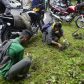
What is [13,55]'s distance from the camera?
22.9 ft

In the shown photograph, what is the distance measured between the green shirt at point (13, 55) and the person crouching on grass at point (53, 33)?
2.79m

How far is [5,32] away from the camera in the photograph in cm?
999

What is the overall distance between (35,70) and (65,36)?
169 inches

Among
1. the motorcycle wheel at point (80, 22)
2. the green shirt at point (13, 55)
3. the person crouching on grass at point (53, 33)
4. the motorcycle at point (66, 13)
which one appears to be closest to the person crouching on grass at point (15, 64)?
the green shirt at point (13, 55)

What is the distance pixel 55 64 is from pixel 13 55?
1.88 meters

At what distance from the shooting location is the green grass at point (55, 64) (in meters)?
7.37

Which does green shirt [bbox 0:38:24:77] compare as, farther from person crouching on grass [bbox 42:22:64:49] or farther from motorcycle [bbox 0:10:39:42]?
person crouching on grass [bbox 42:22:64:49]

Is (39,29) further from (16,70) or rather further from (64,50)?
(16,70)

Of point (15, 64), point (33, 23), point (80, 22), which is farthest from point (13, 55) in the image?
point (80, 22)

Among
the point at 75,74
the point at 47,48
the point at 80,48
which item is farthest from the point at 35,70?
the point at 80,48

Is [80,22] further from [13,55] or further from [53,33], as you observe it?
[13,55]

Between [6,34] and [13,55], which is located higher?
[13,55]

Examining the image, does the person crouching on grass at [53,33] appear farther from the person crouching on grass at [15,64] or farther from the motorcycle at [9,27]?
the person crouching on grass at [15,64]

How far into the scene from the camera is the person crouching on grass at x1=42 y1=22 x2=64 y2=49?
9.97m
